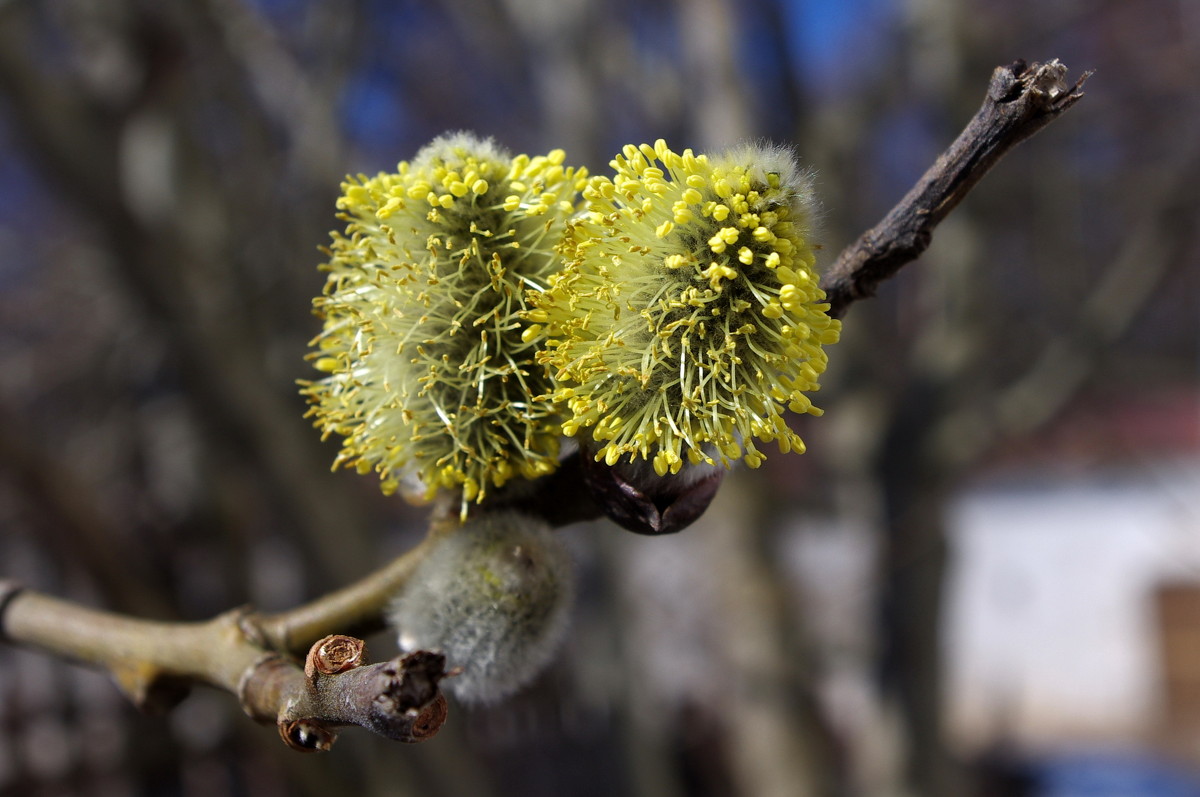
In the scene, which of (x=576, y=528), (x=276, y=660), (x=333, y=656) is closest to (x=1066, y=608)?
(x=576, y=528)

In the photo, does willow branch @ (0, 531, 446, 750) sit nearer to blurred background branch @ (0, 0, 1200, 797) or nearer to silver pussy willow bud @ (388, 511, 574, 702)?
silver pussy willow bud @ (388, 511, 574, 702)

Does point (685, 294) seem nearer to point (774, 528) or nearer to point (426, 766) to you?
point (426, 766)

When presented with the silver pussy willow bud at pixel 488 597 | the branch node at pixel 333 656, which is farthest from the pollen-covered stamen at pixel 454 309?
the branch node at pixel 333 656

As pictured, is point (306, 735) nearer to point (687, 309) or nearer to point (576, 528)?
point (687, 309)

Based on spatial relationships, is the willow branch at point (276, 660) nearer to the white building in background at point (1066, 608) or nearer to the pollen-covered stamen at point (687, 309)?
the pollen-covered stamen at point (687, 309)

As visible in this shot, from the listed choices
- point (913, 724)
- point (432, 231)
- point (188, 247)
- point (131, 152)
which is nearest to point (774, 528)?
point (913, 724)
